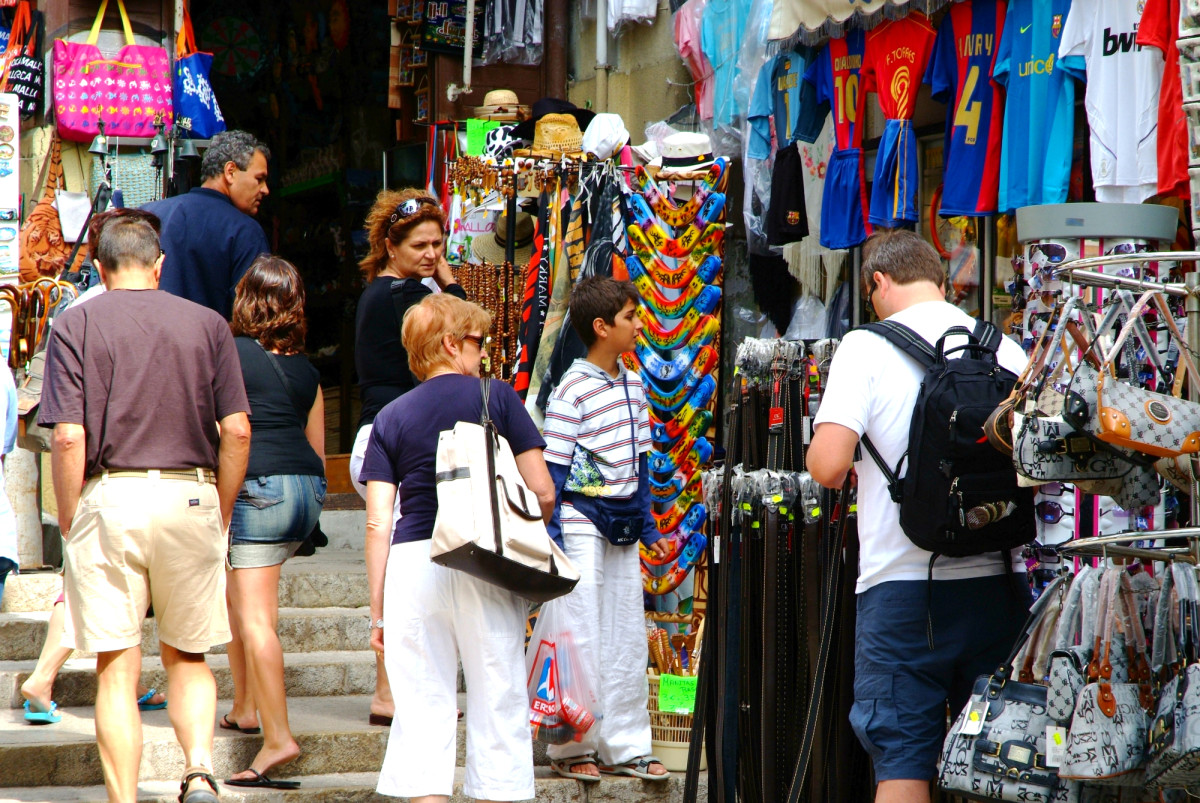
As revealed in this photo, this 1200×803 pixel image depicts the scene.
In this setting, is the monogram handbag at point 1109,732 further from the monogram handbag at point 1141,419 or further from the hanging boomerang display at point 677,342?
the hanging boomerang display at point 677,342

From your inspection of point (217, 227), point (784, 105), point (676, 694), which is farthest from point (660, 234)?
point (676, 694)

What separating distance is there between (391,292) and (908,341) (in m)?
2.31

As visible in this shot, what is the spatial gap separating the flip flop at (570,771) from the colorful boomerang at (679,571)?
981 mm

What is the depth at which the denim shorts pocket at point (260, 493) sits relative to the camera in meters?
4.92

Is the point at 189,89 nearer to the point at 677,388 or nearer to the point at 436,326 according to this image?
the point at 677,388

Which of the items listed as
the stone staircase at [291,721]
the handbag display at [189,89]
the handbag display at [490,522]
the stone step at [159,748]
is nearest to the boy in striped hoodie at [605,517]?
the stone staircase at [291,721]

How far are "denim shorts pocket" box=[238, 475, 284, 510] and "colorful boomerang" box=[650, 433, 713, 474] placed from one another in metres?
1.84

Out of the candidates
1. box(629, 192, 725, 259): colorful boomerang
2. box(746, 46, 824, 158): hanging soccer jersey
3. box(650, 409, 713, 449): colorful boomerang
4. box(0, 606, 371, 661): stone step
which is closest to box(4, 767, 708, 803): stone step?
box(0, 606, 371, 661): stone step

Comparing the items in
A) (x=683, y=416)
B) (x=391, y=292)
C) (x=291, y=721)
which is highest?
(x=391, y=292)

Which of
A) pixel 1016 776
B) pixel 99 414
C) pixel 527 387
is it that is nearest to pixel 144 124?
pixel 527 387

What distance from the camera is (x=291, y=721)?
5430 millimetres

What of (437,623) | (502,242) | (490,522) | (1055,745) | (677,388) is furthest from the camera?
(502,242)

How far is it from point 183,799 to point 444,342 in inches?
63.5

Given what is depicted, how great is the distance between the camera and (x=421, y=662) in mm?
4059
